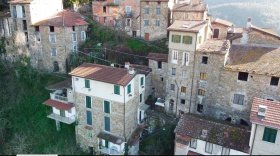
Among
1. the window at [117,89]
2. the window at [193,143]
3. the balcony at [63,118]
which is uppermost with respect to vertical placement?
the window at [117,89]

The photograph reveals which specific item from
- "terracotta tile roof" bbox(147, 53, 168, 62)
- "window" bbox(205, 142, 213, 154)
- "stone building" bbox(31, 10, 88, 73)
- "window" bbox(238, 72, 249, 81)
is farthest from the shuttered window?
"window" bbox(238, 72, 249, 81)

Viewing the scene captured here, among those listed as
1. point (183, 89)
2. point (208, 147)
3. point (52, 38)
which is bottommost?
point (208, 147)

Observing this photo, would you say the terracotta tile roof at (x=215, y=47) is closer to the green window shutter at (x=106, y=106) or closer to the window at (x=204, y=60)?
the window at (x=204, y=60)

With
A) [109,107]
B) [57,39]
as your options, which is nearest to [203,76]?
[109,107]

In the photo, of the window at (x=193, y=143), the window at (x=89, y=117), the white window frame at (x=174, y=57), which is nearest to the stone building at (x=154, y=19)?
the white window frame at (x=174, y=57)

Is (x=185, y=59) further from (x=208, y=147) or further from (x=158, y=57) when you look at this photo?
(x=208, y=147)

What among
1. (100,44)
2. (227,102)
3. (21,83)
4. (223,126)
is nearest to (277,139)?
(223,126)
